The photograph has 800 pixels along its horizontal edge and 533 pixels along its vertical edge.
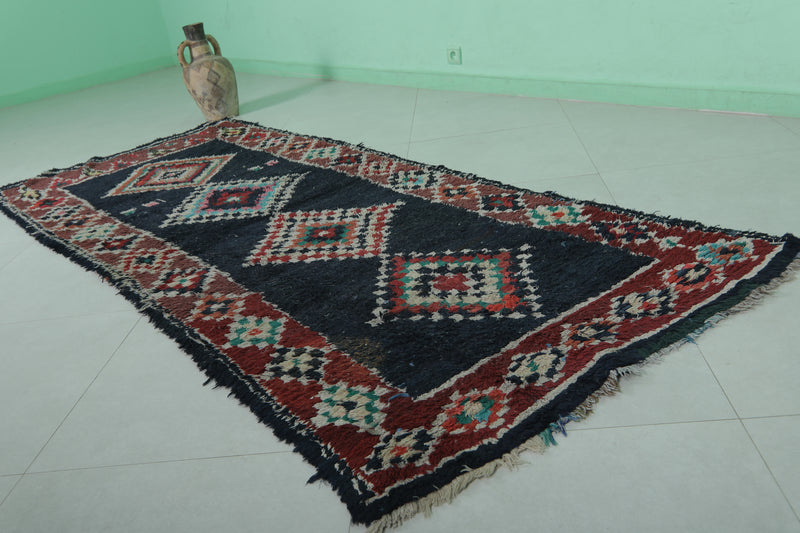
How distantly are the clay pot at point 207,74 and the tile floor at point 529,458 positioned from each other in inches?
57.1

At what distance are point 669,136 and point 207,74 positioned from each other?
239 centimetres

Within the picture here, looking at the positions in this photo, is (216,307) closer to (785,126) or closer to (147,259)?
(147,259)

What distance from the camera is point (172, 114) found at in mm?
3660

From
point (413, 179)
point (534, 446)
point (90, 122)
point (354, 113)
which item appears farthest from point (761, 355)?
point (90, 122)

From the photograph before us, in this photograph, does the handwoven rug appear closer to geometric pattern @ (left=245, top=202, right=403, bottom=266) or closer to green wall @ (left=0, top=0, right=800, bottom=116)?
geometric pattern @ (left=245, top=202, right=403, bottom=266)

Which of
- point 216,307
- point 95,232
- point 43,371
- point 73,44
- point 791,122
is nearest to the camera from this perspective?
point 43,371

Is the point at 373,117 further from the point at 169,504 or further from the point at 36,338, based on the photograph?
the point at 169,504

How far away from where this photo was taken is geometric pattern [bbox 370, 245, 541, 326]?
1354 mm

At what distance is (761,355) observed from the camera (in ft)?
3.65

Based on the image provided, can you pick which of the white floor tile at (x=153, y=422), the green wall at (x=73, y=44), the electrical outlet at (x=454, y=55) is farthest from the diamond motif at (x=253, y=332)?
the green wall at (x=73, y=44)

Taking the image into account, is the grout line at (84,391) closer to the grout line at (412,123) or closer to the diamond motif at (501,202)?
the diamond motif at (501,202)

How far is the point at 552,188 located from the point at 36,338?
5.31 feet

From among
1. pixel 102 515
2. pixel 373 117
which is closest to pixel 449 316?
pixel 102 515

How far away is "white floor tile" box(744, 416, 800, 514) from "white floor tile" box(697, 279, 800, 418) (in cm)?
2
